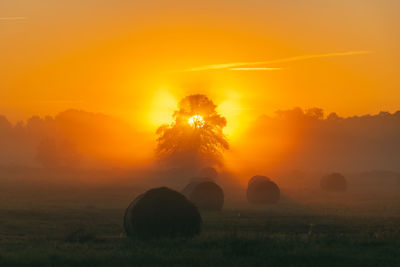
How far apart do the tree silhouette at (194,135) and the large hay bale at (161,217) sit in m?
61.8

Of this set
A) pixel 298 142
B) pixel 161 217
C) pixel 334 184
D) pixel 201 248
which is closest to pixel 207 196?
pixel 161 217

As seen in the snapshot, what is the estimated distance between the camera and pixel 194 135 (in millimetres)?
84125

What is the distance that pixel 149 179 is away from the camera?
87938 mm

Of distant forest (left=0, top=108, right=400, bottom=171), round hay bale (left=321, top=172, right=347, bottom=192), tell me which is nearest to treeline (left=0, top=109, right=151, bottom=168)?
distant forest (left=0, top=108, right=400, bottom=171)

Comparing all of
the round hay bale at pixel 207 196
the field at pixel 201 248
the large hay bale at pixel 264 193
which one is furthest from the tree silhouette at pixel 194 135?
the field at pixel 201 248

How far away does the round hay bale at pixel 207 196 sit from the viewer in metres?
39.3

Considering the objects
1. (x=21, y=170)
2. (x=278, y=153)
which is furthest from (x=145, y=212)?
(x=278, y=153)

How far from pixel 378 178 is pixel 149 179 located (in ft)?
126

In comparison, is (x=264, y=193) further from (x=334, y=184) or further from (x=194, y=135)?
(x=194, y=135)

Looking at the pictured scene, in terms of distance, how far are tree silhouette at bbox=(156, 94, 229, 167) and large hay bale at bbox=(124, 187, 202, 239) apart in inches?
2431

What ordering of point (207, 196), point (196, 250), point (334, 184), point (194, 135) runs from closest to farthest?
point (196, 250) → point (207, 196) → point (334, 184) → point (194, 135)

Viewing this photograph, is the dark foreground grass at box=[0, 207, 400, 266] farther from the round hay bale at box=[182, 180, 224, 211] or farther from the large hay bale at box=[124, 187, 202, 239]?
the round hay bale at box=[182, 180, 224, 211]

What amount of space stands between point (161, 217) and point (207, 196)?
59.1 ft

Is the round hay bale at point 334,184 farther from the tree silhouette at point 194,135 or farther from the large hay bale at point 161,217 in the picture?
the large hay bale at point 161,217
